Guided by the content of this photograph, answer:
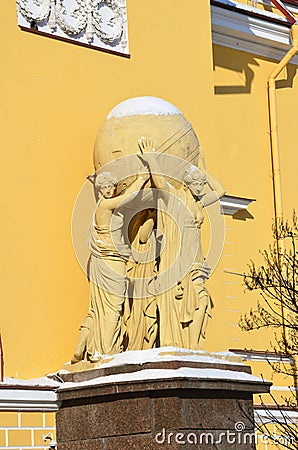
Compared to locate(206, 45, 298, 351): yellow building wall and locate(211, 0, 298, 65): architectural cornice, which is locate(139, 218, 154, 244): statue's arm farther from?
locate(211, 0, 298, 65): architectural cornice

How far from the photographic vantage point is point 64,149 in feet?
36.7

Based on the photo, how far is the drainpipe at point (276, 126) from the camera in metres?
13.8

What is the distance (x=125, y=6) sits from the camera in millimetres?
11914

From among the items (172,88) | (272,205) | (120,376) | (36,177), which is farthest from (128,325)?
(272,205)

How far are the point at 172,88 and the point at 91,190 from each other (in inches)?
59.6

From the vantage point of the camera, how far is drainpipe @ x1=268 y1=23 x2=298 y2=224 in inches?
542

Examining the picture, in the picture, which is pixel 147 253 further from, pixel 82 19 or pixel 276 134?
pixel 276 134

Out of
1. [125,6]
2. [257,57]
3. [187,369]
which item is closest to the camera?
[187,369]

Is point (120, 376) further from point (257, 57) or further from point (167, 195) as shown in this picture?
point (257, 57)

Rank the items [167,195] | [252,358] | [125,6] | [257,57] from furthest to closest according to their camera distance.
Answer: [257,57] < [252,358] < [125,6] < [167,195]

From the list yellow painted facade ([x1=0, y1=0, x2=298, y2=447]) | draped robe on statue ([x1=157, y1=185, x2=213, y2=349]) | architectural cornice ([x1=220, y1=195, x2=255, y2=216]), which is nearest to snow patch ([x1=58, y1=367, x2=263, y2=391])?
draped robe on statue ([x1=157, y1=185, x2=213, y2=349])

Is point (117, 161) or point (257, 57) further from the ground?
point (257, 57)

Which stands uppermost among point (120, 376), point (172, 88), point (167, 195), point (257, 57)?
point (257, 57)

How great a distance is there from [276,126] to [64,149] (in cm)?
346
